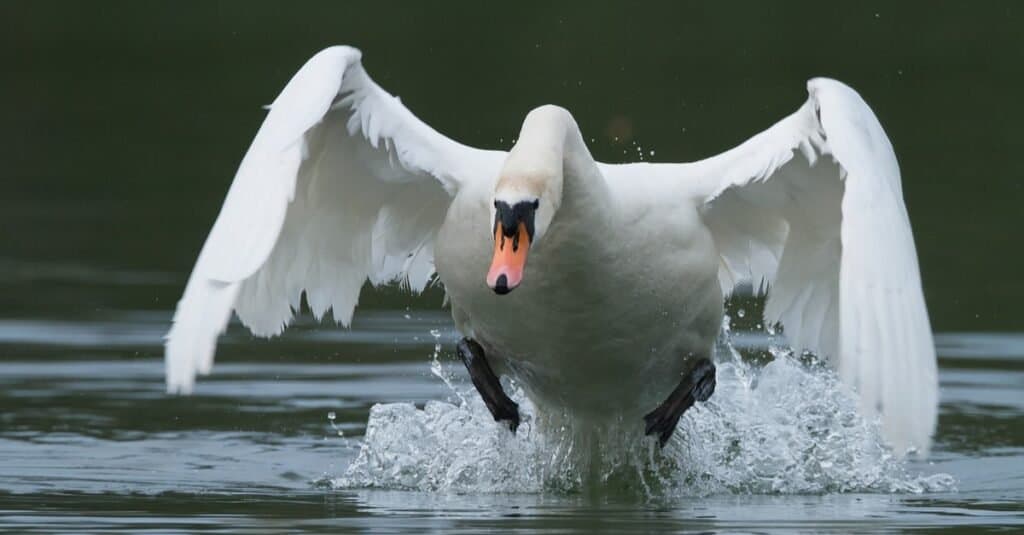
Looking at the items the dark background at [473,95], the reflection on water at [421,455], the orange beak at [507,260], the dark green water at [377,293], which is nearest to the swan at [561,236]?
the orange beak at [507,260]

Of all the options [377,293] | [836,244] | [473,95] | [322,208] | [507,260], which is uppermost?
[473,95]

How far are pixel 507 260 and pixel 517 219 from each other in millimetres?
199

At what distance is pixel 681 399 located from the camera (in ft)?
36.1

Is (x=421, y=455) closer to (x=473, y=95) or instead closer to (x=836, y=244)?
(x=836, y=244)

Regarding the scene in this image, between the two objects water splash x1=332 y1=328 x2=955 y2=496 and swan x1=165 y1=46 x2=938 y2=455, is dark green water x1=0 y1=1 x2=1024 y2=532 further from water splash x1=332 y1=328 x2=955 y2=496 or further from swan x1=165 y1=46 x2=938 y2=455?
swan x1=165 y1=46 x2=938 y2=455

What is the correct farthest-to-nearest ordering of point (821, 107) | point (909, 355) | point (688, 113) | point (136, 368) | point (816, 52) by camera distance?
1. point (816, 52)
2. point (688, 113)
3. point (136, 368)
4. point (821, 107)
5. point (909, 355)

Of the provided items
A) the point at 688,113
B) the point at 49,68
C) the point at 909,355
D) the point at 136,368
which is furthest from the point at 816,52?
the point at 909,355

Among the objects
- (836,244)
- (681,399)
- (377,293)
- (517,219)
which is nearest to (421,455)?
(681,399)

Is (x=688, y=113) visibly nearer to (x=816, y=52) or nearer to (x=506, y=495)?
(x=816, y=52)

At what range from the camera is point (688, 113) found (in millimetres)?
26094

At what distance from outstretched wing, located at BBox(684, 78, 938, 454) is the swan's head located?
1.11 metres

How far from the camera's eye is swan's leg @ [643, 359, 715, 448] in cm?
1098

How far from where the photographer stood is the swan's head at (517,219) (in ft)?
29.7

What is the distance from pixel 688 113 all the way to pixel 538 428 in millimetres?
14975
